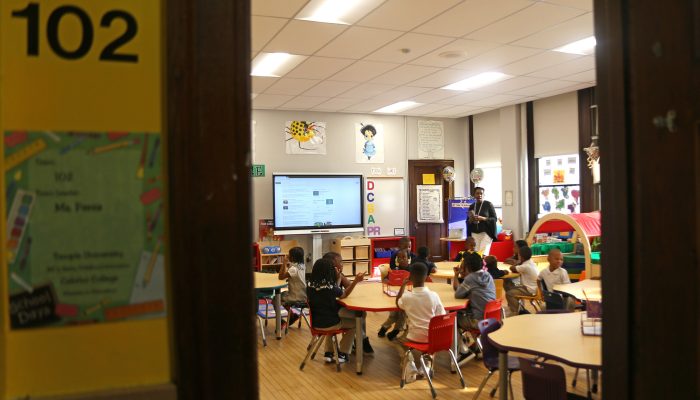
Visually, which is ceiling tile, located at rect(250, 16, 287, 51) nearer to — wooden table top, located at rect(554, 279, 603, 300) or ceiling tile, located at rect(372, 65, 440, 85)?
ceiling tile, located at rect(372, 65, 440, 85)

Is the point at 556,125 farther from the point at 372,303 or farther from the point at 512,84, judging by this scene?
the point at 372,303

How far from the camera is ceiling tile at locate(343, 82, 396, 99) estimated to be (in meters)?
7.96

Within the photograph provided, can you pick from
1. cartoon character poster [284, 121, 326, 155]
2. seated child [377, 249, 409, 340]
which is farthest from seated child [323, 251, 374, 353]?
cartoon character poster [284, 121, 326, 155]

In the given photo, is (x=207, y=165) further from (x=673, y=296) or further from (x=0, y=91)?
(x=673, y=296)

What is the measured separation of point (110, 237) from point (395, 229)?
397 inches

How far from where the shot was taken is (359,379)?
469cm

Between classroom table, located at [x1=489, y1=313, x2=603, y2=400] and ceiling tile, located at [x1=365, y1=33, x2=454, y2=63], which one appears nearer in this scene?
classroom table, located at [x1=489, y1=313, x2=603, y2=400]

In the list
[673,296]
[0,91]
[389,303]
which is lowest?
[389,303]

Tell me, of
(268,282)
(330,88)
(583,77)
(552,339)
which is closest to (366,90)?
(330,88)

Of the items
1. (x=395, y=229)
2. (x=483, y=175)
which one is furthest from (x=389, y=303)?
(x=483, y=175)

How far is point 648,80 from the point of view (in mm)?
1226

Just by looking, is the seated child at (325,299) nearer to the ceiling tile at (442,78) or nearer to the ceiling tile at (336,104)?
the ceiling tile at (442,78)

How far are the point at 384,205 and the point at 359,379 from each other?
6254mm

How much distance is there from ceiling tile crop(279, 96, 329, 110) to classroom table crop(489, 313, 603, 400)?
19.2 ft
